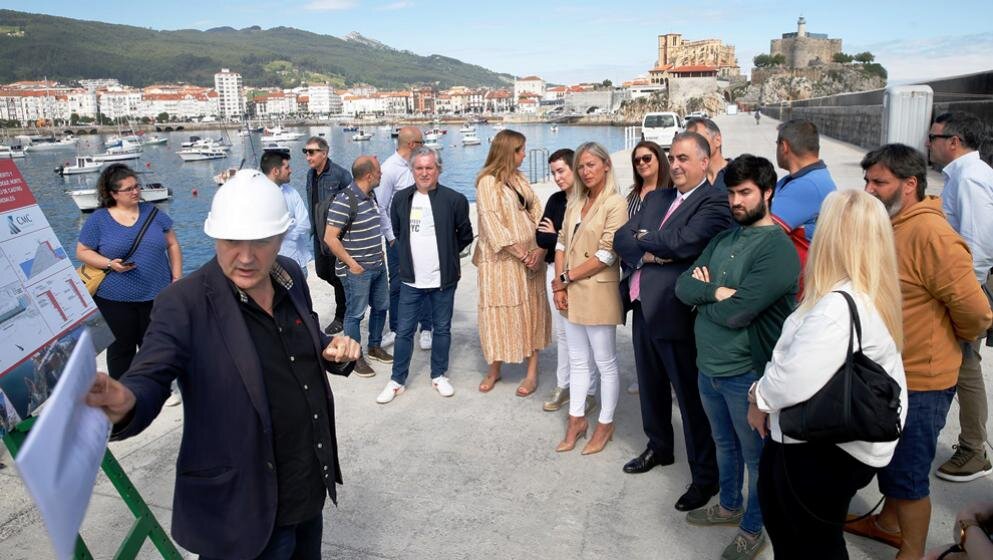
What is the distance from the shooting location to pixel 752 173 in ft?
8.63

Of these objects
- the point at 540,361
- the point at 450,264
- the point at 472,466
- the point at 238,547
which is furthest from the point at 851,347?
the point at 540,361

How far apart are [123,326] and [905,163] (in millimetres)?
4430

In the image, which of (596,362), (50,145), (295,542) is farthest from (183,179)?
(295,542)

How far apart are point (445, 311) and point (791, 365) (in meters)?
3.02

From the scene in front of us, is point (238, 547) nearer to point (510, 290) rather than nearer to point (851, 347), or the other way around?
point (851, 347)

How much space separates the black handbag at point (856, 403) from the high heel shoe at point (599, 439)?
1960mm

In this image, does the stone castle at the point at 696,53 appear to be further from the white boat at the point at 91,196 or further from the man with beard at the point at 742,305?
the man with beard at the point at 742,305

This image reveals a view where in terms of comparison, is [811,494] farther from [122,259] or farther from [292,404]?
[122,259]

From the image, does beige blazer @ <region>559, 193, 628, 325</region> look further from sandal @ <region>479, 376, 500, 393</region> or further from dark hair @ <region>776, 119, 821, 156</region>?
sandal @ <region>479, 376, 500, 393</region>

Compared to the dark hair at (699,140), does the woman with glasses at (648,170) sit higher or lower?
lower

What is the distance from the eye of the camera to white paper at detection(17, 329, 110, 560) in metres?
1.07

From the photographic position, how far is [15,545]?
3.04 meters

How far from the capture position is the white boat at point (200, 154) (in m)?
66.7

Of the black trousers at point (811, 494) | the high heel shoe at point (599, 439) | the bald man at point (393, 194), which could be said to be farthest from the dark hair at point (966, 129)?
the bald man at point (393, 194)
